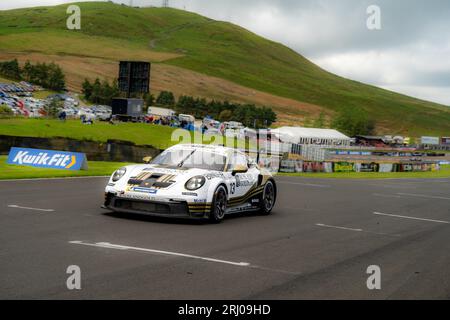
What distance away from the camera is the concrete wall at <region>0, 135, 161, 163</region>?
27.8 m

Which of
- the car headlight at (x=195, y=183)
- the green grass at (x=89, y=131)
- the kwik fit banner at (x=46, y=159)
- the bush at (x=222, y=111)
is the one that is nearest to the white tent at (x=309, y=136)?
the bush at (x=222, y=111)

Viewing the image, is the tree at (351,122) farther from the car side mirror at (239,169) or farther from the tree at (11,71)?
the car side mirror at (239,169)

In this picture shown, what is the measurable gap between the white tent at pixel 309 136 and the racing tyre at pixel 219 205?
63987 millimetres

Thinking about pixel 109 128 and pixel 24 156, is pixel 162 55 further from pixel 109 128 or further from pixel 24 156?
pixel 24 156

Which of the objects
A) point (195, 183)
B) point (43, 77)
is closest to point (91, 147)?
point (195, 183)

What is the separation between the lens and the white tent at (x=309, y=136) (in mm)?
79625

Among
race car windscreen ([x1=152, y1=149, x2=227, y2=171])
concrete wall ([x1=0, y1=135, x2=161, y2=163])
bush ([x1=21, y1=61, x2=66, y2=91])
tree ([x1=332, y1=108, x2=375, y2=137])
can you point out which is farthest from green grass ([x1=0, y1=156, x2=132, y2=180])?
tree ([x1=332, y1=108, x2=375, y2=137])

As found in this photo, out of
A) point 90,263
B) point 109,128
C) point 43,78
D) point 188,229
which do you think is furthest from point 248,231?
point 43,78

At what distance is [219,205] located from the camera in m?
11.7

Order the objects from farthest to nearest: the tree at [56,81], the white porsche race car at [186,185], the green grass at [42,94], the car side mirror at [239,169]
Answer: the tree at [56,81] → the green grass at [42,94] → the car side mirror at [239,169] → the white porsche race car at [186,185]

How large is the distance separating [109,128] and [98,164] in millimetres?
18851

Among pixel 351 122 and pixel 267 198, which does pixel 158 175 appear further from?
pixel 351 122

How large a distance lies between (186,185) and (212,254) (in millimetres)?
2836

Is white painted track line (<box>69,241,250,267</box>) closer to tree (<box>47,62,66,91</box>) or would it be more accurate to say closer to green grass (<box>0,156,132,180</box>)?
green grass (<box>0,156,132,180</box>)
